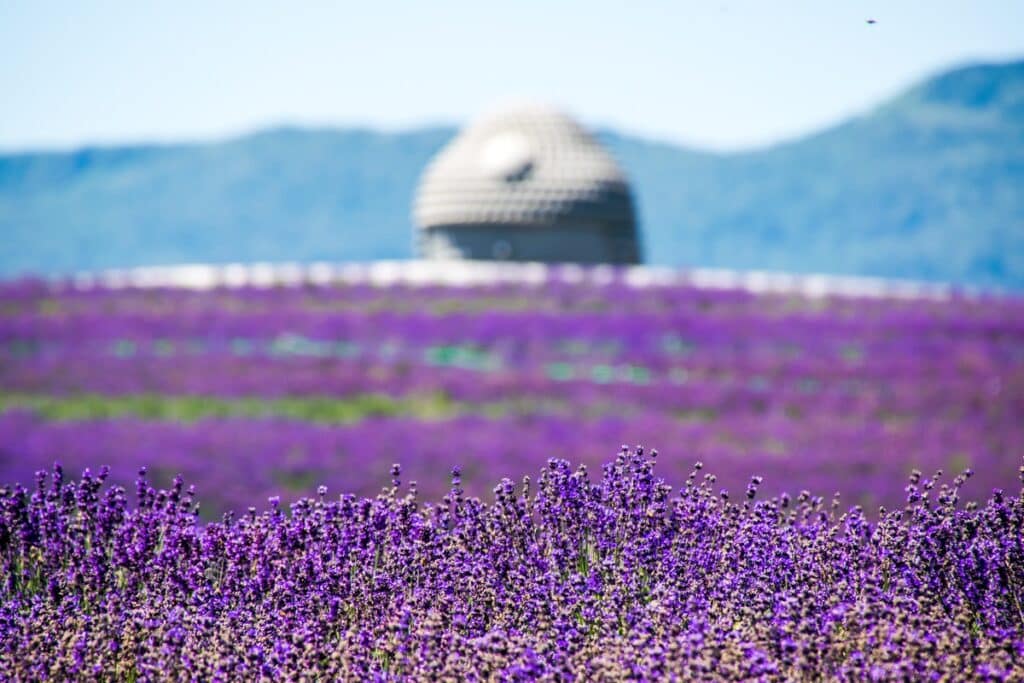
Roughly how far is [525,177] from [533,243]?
1457 millimetres

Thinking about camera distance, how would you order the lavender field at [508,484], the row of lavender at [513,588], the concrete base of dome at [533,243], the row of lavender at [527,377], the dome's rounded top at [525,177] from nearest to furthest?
the row of lavender at [513,588] → the lavender field at [508,484] → the row of lavender at [527,377] → the dome's rounded top at [525,177] → the concrete base of dome at [533,243]

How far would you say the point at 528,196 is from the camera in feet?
101

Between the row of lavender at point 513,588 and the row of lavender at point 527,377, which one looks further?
the row of lavender at point 527,377

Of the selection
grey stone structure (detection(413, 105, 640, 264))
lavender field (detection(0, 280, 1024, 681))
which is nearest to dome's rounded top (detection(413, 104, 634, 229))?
grey stone structure (detection(413, 105, 640, 264))

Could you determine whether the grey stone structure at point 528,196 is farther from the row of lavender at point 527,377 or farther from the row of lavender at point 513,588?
the row of lavender at point 513,588

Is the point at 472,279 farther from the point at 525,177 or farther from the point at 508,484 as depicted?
the point at 508,484

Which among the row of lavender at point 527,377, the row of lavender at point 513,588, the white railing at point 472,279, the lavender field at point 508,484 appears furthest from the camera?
the white railing at point 472,279

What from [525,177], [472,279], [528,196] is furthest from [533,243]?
[472,279]

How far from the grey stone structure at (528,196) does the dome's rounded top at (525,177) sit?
2 cm

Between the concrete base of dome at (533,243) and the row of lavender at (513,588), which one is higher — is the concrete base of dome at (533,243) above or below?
above

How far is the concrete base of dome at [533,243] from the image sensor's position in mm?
31234

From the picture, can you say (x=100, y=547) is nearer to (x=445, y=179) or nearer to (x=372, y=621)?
(x=372, y=621)

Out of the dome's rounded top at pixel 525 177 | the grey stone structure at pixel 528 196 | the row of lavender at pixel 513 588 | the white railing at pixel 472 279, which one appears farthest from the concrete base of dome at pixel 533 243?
the row of lavender at pixel 513 588

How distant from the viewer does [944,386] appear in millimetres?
16953
